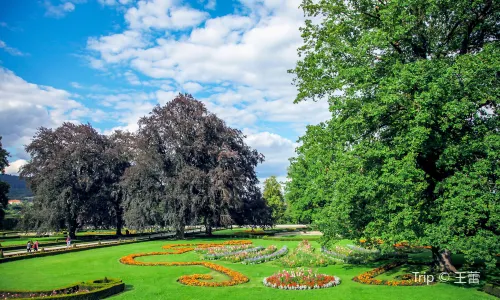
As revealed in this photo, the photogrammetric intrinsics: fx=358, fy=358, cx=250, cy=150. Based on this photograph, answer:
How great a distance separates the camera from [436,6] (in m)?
15.2

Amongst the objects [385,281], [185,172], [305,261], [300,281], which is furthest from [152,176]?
[385,281]

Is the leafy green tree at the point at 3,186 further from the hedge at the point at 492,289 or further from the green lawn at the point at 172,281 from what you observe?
the hedge at the point at 492,289

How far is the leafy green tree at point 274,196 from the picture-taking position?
70812 mm

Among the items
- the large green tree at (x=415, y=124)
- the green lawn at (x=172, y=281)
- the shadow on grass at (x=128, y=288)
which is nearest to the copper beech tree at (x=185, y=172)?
the green lawn at (x=172, y=281)

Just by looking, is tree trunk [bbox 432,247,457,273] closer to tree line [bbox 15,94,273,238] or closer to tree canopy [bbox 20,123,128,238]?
tree line [bbox 15,94,273,238]

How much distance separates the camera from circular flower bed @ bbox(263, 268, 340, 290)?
52.0 feet

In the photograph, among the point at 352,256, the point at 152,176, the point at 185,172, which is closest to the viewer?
the point at 352,256

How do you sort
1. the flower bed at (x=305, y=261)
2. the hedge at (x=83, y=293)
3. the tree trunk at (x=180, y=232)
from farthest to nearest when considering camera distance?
1. the tree trunk at (x=180, y=232)
2. the flower bed at (x=305, y=261)
3. the hedge at (x=83, y=293)

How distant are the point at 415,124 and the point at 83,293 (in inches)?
597

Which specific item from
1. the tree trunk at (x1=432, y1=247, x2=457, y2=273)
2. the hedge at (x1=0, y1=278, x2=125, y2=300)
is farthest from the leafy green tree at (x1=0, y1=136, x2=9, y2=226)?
the tree trunk at (x1=432, y1=247, x2=457, y2=273)

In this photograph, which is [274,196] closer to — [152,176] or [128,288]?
[152,176]

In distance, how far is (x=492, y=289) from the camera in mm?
14180

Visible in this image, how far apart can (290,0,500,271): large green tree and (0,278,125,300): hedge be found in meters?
10.3

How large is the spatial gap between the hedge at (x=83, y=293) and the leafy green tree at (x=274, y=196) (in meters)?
55.2
